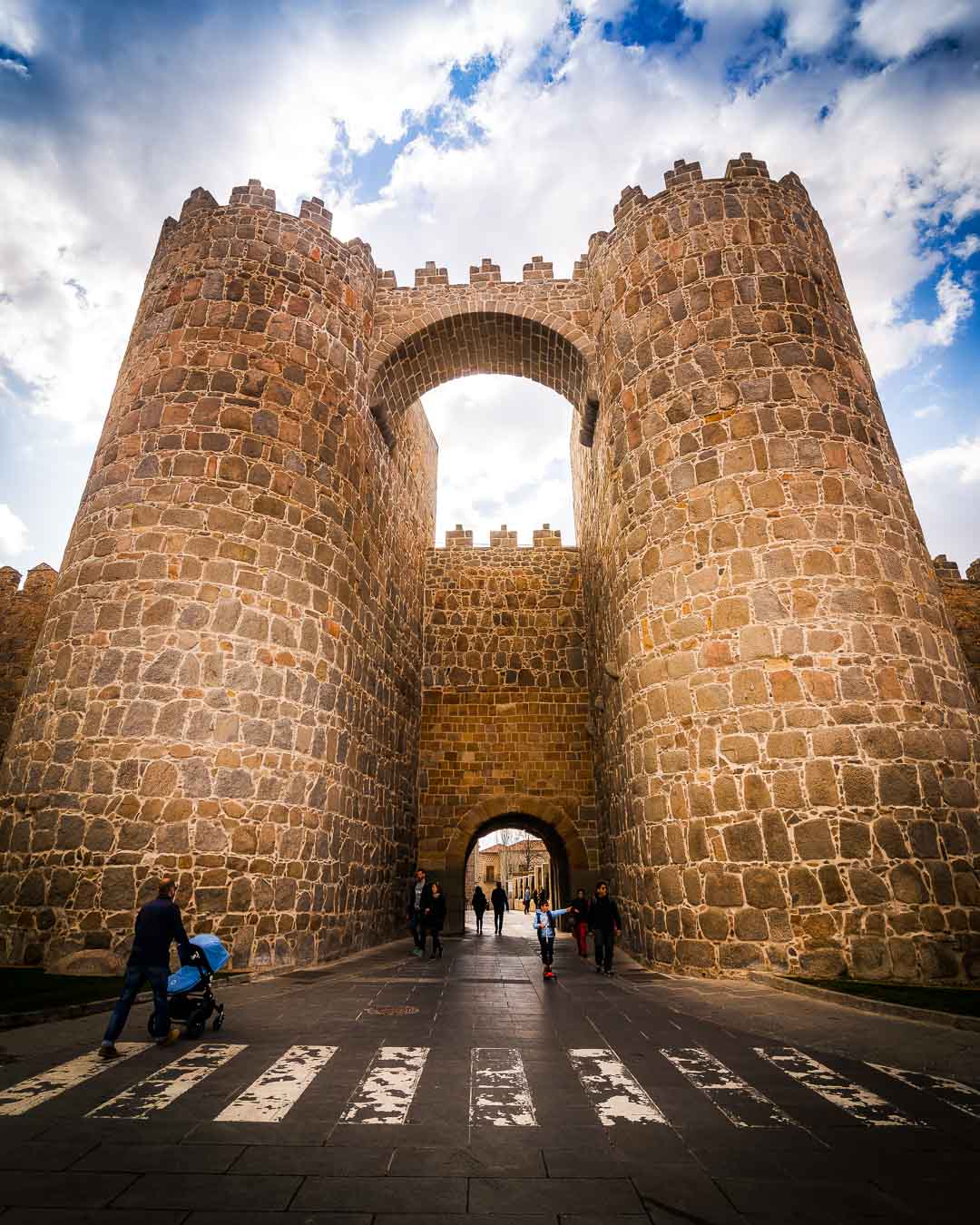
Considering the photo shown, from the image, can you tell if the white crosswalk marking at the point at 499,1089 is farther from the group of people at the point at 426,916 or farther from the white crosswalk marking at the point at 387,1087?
the group of people at the point at 426,916

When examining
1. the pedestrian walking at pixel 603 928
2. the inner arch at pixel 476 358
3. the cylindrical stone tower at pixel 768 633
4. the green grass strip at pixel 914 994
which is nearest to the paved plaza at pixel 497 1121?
the green grass strip at pixel 914 994

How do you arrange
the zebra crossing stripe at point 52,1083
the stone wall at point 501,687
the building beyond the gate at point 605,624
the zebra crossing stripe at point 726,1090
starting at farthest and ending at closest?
the stone wall at point 501,687, the building beyond the gate at point 605,624, the zebra crossing stripe at point 52,1083, the zebra crossing stripe at point 726,1090

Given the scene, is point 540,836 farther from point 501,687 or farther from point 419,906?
point 419,906

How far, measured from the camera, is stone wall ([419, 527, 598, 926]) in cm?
1702

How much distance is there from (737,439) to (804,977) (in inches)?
280

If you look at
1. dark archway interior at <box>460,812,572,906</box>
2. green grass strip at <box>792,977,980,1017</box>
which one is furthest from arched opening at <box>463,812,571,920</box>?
green grass strip at <box>792,977,980,1017</box>

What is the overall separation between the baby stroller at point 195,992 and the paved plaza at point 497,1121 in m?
0.17

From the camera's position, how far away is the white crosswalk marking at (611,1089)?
11.3 ft

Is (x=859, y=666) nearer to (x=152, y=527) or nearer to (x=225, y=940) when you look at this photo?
(x=225, y=940)

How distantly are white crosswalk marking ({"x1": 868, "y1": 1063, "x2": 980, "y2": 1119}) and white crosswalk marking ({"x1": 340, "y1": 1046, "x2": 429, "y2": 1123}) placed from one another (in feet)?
10.0

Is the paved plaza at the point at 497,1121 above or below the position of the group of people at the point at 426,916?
below

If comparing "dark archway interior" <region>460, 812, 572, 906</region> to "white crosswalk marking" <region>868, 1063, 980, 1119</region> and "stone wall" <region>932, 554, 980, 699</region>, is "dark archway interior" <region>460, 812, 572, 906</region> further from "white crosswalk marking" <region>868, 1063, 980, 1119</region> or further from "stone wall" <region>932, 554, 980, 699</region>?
"white crosswalk marking" <region>868, 1063, 980, 1119</region>

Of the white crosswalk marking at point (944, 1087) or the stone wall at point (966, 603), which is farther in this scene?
the stone wall at point (966, 603)

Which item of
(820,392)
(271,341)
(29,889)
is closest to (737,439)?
(820,392)
